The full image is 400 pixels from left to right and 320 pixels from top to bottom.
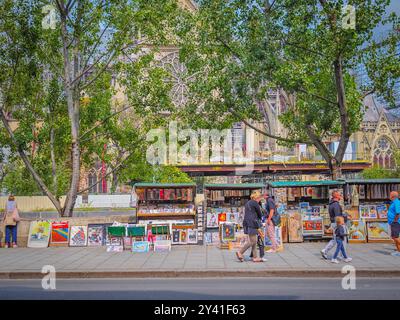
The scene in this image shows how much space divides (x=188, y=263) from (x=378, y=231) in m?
7.81

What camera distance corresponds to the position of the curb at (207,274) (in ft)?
38.8

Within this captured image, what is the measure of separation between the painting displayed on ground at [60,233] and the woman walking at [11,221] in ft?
4.41

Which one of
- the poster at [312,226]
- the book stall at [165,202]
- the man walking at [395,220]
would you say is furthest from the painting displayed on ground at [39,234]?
the man walking at [395,220]

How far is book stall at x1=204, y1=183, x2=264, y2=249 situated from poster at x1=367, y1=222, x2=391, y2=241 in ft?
13.9

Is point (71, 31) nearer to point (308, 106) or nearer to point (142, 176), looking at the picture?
point (308, 106)

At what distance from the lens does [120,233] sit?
16.3m

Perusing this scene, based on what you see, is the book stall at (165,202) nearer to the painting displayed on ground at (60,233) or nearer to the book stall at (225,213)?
the book stall at (225,213)

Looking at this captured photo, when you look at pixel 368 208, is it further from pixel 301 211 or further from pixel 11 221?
pixel 11 221

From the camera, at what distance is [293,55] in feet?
74.4

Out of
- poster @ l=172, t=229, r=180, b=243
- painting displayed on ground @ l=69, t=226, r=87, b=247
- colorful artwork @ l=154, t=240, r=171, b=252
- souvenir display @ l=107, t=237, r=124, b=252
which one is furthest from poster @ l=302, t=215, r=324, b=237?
painting displayed on ground @ l=69, t=226, r=87, b=247

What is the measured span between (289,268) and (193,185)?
7.53 meters

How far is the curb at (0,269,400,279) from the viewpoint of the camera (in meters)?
11.8
